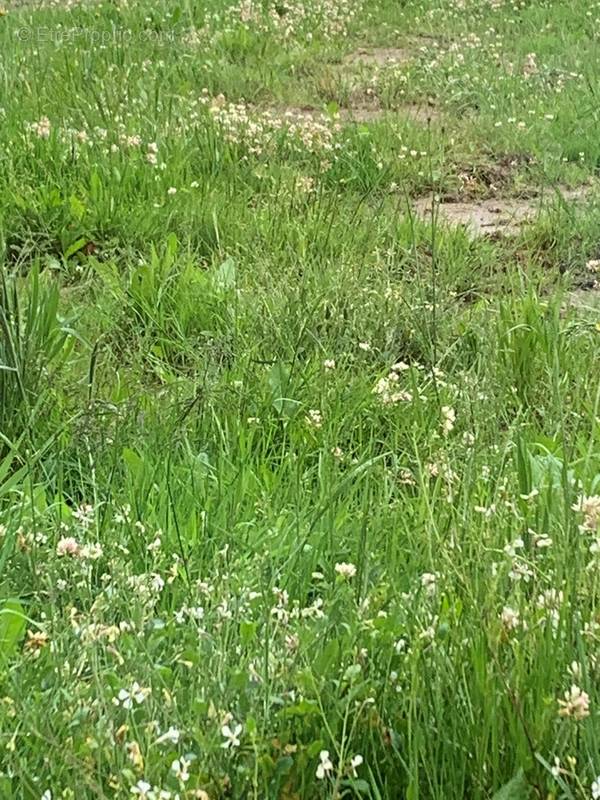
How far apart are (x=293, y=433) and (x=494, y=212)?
2.92 metres

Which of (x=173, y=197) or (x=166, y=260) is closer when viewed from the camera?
(x=166, y=260)

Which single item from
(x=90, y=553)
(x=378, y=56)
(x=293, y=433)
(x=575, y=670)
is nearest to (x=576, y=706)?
(x=575, y=670)

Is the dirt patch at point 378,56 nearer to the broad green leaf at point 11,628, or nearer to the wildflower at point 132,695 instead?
the broad green leaf at point 11,628

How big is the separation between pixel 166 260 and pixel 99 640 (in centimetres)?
274

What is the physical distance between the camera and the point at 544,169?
5.82 m

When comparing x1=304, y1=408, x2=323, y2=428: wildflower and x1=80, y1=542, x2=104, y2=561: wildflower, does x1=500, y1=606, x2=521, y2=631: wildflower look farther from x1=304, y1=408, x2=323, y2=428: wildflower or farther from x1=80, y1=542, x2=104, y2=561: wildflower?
x1=304, y1=408, x2=323, y2=428: wildflower

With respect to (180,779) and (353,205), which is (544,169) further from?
(180,779)

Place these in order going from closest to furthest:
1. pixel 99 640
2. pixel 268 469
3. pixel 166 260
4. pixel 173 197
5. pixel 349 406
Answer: pixel 99 640 → pixel 268 469 → pixel 349 406 → pixel 166 260 → pixel 173 197

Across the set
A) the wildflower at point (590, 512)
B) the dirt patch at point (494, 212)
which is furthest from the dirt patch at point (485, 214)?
the wildflower at point (590, 512)

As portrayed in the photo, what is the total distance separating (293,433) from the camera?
9.96ft

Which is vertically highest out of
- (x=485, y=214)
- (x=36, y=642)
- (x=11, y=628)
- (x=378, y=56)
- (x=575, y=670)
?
(x=575, y=670)

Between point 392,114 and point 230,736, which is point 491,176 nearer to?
point 392,114

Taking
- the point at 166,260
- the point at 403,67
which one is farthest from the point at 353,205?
the point at 403,67

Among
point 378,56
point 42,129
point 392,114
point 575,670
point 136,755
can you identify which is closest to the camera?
point 136,755
